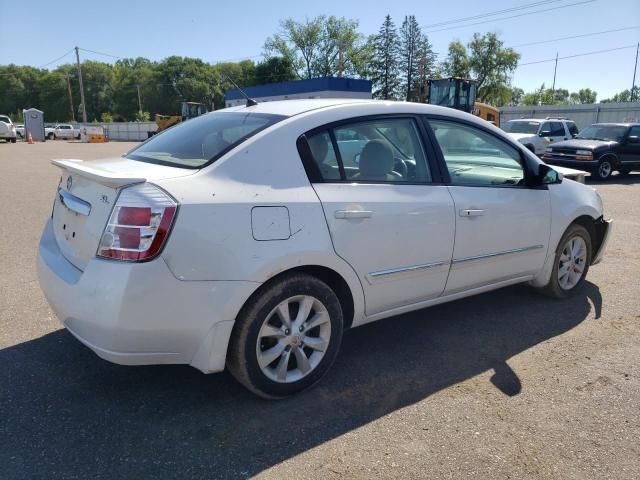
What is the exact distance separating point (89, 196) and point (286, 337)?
1313 millimetres

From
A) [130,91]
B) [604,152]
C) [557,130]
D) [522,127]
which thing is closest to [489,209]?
[604,152]

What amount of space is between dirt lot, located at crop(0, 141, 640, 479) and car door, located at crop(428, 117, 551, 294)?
1.66ft

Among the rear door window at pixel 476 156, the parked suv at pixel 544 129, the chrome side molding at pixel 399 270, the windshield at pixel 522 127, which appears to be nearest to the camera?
the chrome side molding at pixel 399 270

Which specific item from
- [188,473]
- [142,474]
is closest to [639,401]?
[188,473]

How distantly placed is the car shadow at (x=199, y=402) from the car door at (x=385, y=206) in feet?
1.52

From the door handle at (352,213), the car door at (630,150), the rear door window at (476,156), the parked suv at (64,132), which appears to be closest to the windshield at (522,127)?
the car door at (630,150)

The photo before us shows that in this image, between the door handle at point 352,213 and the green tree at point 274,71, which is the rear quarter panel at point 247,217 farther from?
the green tree at point 274,71

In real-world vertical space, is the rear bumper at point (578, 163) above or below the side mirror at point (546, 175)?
below

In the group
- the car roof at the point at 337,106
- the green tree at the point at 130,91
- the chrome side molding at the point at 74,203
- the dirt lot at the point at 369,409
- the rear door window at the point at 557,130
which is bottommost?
the dirt lot at the point at 369,409

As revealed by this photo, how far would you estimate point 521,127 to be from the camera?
1903cm

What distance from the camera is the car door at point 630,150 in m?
15.6

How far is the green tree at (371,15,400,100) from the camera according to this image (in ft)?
246

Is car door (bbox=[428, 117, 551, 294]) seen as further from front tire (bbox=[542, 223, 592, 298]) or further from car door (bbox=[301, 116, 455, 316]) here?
front tire (bbox=[542, 223, 592, 298])

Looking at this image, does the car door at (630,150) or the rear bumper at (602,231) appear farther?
the car door at (630,150)
